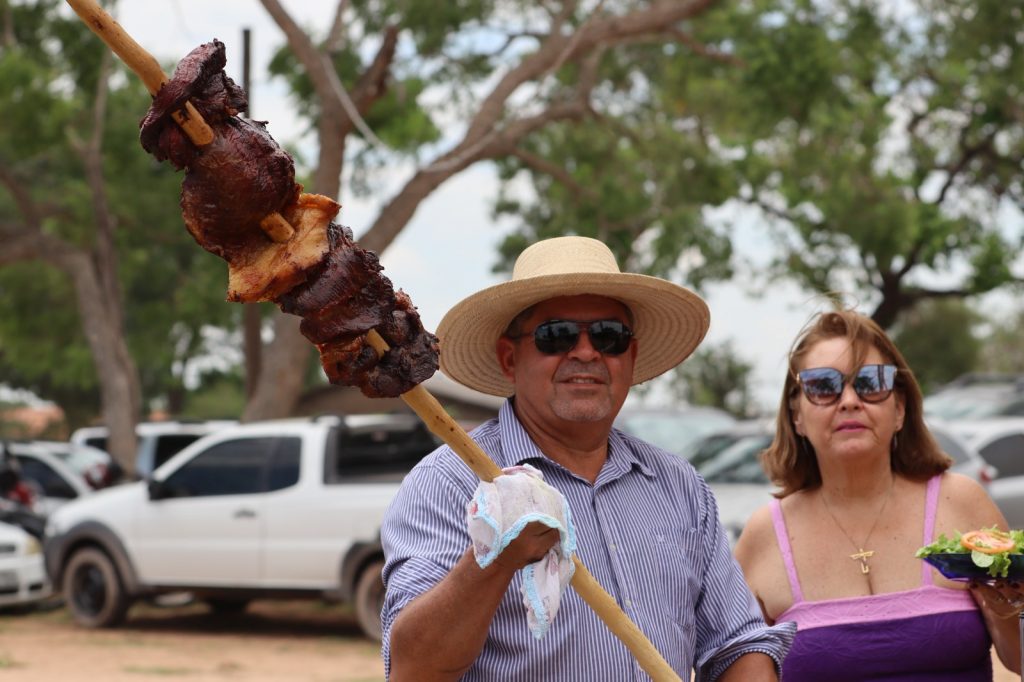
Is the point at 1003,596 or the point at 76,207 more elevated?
the point at 76,207

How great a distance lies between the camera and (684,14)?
47.5 feet

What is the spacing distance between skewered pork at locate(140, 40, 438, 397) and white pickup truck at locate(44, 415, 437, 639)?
8915mm

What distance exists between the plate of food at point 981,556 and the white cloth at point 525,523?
4.44 feet

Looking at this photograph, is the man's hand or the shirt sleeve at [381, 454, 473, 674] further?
the shirt sleeve at [381, 454, 473, 674]

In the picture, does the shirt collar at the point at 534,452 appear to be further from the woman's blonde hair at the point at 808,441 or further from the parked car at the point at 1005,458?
the parked car at the point at 1005,458

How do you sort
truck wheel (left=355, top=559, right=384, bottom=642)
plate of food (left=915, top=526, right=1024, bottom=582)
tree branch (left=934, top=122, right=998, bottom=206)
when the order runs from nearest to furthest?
plate of food (left=915, top=526, right=1024, bottom=582) < truck wheel (left=355, top=559, right=384, bottom=642) < tree branch (left=934, top=122, right=998, bottom=206)

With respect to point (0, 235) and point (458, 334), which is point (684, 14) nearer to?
point (0, 235)

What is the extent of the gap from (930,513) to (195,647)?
9161 millimetres

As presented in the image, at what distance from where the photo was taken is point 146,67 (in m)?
2.09

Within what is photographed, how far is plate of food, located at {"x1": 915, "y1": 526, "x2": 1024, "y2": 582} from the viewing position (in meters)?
3.34

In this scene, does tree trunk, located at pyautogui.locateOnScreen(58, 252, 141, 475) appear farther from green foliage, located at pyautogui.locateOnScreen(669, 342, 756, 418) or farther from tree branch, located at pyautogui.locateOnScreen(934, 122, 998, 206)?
green foliage, located at pyautogui.locateOnScreen(669, 342, 756, 418)

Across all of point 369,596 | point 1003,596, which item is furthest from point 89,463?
point 1003,596

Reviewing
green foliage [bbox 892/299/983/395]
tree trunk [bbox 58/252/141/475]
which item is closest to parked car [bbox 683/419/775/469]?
tree trunk [bbox 58/252/141/475]

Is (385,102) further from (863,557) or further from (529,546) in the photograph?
(529,546)
